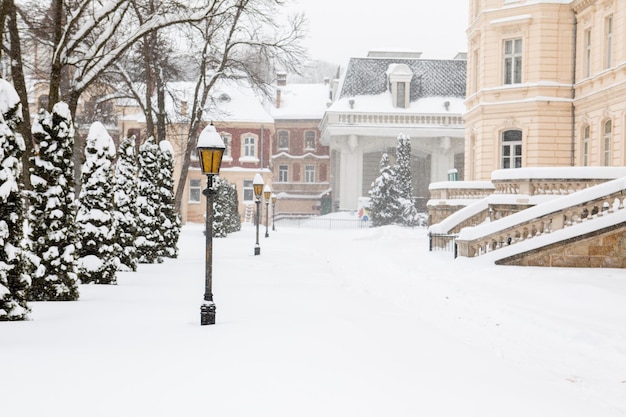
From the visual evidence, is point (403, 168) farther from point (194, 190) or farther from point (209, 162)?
point (209, 162)

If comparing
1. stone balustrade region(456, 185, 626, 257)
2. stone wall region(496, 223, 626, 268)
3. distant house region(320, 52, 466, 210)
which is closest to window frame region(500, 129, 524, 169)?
stone balustrade region(456, 185, 626, 257)

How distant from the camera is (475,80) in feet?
98.7

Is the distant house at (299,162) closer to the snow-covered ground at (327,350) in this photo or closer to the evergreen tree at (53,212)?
the snow-covered ground at (327,350)

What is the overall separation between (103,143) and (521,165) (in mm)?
19398

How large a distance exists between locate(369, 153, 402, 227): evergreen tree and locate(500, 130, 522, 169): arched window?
50.4ft

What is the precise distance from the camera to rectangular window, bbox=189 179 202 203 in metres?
50.7

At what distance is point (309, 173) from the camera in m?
60.4

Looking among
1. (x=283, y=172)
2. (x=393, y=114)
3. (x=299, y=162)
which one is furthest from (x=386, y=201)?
(x=283, y=172)

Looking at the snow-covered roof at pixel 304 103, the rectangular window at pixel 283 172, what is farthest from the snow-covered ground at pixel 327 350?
the snow-covered roof at pixel 304 103

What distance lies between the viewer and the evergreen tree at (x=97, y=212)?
44.3 feet

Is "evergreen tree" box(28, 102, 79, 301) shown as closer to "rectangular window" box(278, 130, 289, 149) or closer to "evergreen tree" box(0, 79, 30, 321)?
"evergreen tree" box(0, 79, 30, 321)

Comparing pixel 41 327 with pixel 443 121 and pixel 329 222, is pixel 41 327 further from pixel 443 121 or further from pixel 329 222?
pixel 443 121

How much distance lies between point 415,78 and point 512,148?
24167mm

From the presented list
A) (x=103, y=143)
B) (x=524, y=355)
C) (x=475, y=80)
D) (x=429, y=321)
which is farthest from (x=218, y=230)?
(x=524, y=355)
